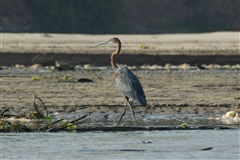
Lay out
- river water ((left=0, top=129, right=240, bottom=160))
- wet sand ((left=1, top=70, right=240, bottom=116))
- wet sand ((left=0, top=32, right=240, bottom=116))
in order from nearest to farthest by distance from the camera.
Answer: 1. river water ((left=0, top=129, right=240, bottom=160))
2. wet sand ((left=1, top=70, right=240, bottom=116))
3. wet sand ((left=0, top=32, right=240, bottom=116))

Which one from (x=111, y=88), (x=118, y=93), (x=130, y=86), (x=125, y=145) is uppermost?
(x=111, y=88)

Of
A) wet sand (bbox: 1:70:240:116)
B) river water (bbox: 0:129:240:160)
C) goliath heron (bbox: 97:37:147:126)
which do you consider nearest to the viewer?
river water (bbox: 0:129:240:160)

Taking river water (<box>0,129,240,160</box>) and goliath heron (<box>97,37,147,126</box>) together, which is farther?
goliath heron (<box>97,37,147,126</box>)

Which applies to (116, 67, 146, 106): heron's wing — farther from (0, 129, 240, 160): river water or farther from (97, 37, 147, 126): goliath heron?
(0, 129, 240, 160): river water

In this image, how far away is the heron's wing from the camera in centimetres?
1152

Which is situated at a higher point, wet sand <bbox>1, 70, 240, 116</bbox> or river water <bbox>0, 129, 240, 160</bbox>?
wet sand <bbox>1, 70, 240, 116</bbox>

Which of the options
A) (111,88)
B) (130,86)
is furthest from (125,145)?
(111,88)

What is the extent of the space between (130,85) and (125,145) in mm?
1844

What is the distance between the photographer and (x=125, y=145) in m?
10.0

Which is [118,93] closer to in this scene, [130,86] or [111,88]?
[111,88]

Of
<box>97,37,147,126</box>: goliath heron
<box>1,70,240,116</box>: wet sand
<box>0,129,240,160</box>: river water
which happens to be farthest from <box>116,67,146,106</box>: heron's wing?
<box>1,70,240,116</box>: wet sand

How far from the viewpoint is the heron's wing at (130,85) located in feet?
37.8

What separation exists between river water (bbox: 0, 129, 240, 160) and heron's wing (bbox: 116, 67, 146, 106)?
2.37 feet

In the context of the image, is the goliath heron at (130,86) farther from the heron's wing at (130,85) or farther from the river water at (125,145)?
the river water at (125,145)
